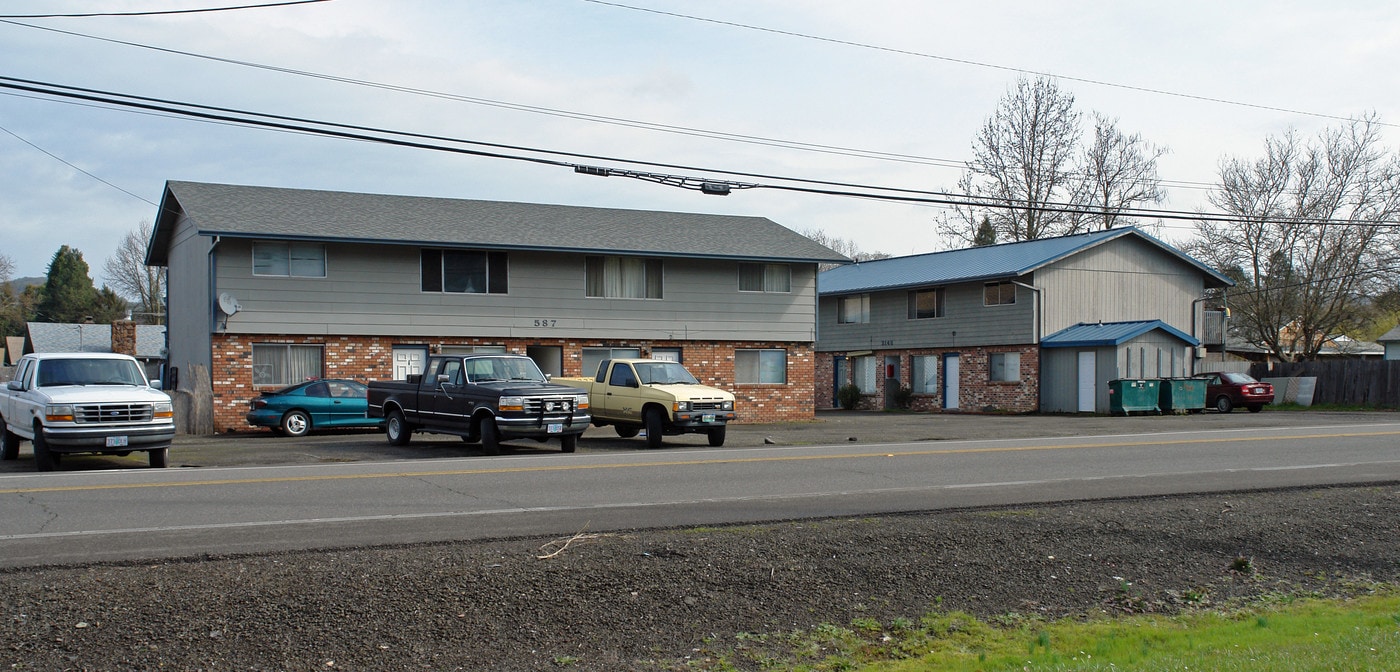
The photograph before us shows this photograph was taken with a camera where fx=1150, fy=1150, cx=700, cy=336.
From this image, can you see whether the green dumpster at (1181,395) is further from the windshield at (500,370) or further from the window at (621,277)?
the windshield at (500,370)

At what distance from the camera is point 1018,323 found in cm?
4153

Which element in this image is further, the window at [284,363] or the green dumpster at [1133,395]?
the green dumpster at [1133,395]

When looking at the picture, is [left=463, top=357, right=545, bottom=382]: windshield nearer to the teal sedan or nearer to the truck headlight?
the teal sedan

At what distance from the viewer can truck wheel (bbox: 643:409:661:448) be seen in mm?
21984

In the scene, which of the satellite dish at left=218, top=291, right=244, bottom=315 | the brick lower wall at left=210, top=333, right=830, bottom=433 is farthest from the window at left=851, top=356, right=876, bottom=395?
the satellite dish at left=218, top=291, right=244, bottom=315

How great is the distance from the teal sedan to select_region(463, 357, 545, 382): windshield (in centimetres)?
560

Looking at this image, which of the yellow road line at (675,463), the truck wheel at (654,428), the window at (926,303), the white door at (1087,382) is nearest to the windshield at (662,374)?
the truck wheel at (654,428)

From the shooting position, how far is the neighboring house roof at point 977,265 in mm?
42062

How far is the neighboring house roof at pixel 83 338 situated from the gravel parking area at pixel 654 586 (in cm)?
5807

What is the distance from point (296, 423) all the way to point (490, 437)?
8.50 metres

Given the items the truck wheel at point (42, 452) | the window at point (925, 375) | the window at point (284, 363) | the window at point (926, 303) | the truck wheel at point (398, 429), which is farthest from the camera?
the window at point (925, 375)

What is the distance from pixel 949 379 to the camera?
44.6m

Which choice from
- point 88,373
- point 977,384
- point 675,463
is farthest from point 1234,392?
point 88,373

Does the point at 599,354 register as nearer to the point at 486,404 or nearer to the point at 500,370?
the point at 500,370
